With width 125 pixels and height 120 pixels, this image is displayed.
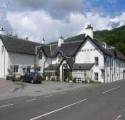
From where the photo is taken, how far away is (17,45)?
5325 centimetres

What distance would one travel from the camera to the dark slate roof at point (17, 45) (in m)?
50.7

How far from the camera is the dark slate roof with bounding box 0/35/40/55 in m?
50.7

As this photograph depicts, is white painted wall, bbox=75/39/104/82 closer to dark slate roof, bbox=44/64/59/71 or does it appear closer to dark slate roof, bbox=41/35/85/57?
dark slate roof, bbox=41/35/85/57

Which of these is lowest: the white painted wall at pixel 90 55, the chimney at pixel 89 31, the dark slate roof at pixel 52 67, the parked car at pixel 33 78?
the parked car at pixel 33 78

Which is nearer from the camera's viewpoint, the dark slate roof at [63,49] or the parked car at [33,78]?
the parked car at [33,78]

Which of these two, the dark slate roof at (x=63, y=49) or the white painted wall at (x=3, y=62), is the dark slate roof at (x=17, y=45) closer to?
the white painted wall at (x=3, y=62)

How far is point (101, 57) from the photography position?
169 ft

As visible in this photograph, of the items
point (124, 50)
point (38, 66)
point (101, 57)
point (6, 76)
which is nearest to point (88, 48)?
point (101, 57)

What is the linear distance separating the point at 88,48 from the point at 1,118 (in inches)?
1679

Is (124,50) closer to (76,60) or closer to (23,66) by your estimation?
(76,60)

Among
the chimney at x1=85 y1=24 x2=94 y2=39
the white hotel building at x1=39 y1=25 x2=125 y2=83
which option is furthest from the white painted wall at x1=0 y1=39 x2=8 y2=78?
the chimney at x1=85 y1=24 x2=94 y2=39

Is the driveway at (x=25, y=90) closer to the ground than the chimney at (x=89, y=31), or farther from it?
closer to the ground

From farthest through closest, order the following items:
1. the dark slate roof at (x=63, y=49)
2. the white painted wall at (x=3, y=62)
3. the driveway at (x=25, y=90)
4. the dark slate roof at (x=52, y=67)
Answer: the dark slate roof at (x=63, y=49) → the dark slate roof at (x=52, y=67) → the white painted wall at (x=3, y=62) → the driveway at (x=25, y=90)

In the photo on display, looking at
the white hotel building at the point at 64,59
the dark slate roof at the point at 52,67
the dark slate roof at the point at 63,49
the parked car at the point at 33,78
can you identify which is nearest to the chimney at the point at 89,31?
the white hotel building at the point at 64,59
